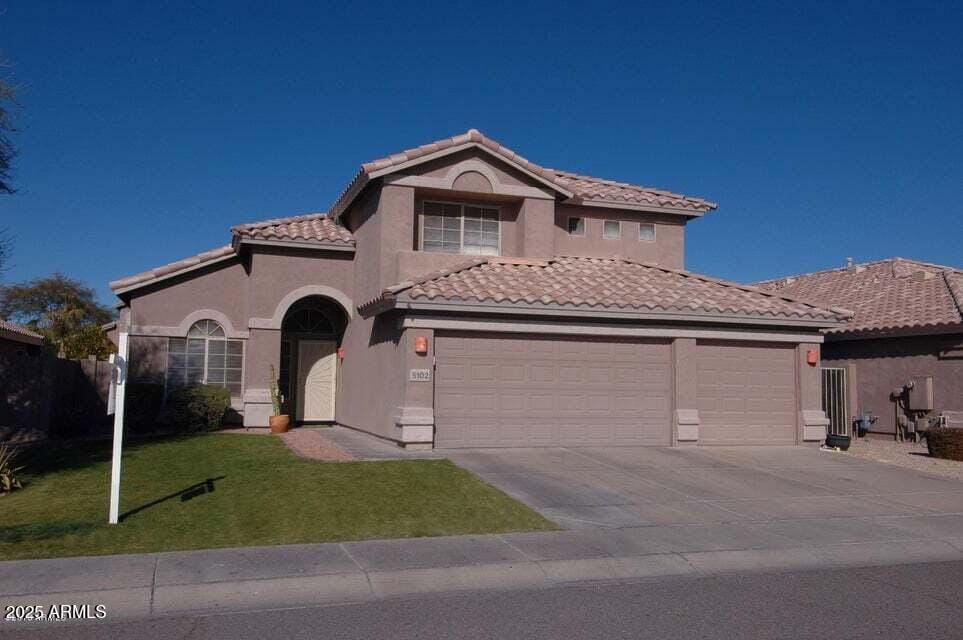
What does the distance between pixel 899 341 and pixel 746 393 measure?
271 inches

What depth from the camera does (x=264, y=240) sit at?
65.0 ft

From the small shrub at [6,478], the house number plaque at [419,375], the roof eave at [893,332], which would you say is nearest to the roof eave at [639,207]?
the roof eave at [893,332]

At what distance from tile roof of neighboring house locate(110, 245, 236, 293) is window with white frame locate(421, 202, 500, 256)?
17.1 feet

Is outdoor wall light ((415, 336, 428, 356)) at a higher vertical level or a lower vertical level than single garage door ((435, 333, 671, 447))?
higher

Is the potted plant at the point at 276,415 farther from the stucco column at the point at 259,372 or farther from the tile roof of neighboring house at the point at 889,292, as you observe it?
the tile roof of neighboring house at the point at 889,292

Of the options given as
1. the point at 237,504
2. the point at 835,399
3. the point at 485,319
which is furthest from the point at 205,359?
the point at 835,399

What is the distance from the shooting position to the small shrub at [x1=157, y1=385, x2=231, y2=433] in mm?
19047

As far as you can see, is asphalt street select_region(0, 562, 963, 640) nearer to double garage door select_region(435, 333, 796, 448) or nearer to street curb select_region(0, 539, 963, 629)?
street curb select_region(0, 539, 963, 629)

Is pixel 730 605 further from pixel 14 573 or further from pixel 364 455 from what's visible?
pixel 364 455

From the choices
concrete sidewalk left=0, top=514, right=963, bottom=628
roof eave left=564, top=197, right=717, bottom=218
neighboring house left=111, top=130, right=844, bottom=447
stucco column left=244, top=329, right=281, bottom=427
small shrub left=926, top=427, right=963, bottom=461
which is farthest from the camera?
roof eave left=564, top=197, right=717, bottom=218

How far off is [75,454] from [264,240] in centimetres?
680

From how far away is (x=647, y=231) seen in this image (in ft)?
→ 70.2

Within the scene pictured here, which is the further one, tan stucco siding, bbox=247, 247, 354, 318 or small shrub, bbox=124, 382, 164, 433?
tan stucco siding, bbox=247, 247, 354, 318

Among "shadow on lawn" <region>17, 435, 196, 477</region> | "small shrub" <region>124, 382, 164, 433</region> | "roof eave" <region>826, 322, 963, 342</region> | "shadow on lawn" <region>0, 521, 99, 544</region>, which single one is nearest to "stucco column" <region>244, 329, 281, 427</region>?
"small shrub" <region>124, 382, 164, 433</region>
